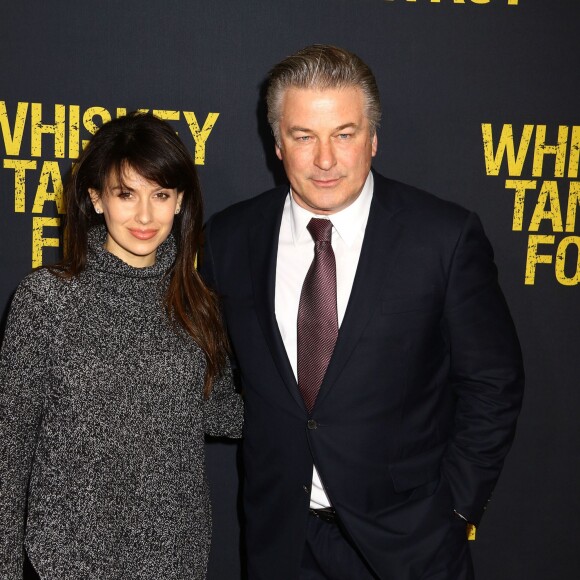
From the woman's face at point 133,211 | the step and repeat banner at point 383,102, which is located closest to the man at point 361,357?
the woman's face at point 133,211

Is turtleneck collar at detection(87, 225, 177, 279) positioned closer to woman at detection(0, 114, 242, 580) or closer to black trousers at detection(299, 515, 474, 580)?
woman at detection(0, 114, 242, 580)

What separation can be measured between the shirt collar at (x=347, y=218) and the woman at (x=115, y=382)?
0.23 metres

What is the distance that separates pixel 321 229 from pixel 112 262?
1.44 ft

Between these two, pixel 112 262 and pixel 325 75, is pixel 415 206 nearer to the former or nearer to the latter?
pixel 325 75

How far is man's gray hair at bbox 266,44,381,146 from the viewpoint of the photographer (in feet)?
5.33

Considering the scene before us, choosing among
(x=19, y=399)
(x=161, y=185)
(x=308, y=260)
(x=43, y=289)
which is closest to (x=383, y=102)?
(x=308, y=260)

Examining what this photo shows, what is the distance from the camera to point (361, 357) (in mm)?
1615

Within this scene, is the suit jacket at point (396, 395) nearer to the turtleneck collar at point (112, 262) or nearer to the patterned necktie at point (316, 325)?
the patterned necktie at point (316, 325)

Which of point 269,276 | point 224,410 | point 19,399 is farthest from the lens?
point 224,410

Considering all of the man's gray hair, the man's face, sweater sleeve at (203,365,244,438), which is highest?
the man's gray hair

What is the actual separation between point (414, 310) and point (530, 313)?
0.79 m

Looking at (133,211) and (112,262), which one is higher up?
(133,211)

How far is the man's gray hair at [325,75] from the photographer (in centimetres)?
163

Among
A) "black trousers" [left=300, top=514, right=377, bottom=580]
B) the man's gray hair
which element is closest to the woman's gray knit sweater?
"black trousers" [left=300, top=514, right=377, bottom=580]
